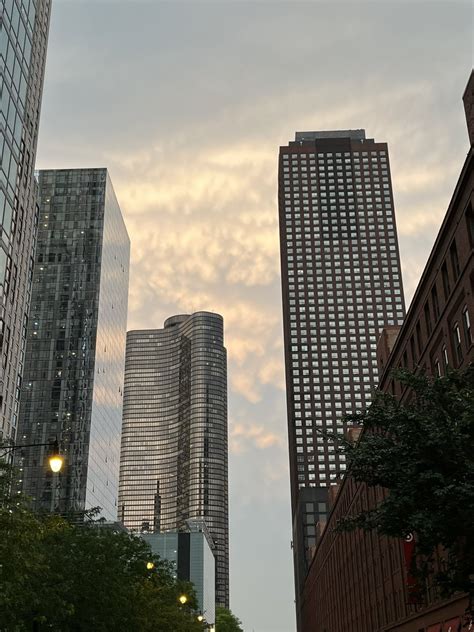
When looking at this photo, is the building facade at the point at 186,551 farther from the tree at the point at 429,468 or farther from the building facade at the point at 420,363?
the tree at the point at 429,468

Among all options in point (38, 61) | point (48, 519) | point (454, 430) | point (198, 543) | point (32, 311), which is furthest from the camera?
point (198, 543)

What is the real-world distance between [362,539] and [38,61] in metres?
54.6

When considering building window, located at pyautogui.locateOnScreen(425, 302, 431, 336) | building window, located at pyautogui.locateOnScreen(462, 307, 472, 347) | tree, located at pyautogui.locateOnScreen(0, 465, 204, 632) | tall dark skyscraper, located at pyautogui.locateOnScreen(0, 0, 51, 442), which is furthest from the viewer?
tall dark skyscraper, located at pyautogui.locateOnScreen(0, 0, 51, 442)

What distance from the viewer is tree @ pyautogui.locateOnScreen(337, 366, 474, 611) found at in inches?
909

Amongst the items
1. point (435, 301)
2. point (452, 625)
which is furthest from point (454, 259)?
point (452, 625)

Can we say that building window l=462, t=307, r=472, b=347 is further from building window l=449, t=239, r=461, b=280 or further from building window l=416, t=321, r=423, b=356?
building window l=416, t=321, r=423, b=356

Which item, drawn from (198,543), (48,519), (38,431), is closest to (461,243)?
(48,519)

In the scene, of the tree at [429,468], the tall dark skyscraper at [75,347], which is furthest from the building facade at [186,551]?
the tree at [429,468]

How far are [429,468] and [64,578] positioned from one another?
813 inches

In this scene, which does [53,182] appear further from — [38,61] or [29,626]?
[29,626]

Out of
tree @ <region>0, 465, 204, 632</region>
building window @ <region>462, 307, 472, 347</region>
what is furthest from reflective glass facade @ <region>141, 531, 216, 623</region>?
building window @ <region>462, 307, 472, 347</region>

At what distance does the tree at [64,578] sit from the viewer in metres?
24.2

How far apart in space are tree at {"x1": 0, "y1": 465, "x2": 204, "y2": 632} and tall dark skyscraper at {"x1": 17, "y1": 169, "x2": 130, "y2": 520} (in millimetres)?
92128

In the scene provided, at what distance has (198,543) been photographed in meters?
195
